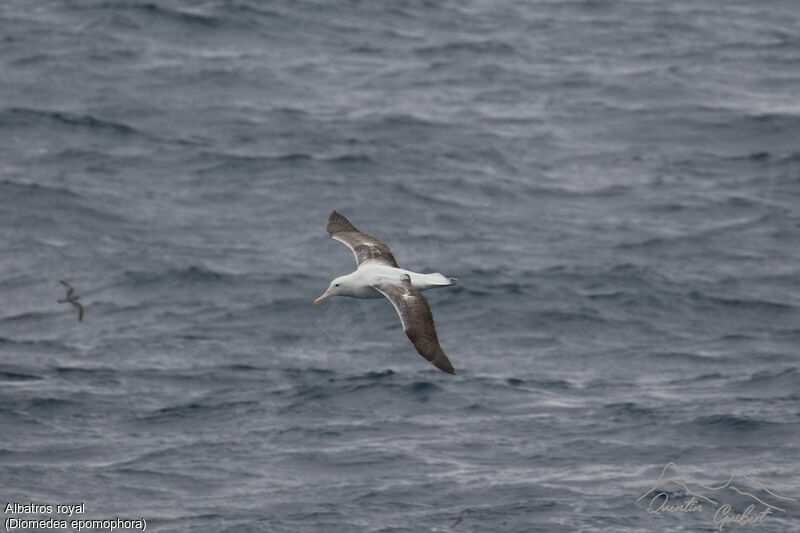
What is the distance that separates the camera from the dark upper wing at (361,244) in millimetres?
18562

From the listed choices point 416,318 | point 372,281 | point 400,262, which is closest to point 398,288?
point 372,281

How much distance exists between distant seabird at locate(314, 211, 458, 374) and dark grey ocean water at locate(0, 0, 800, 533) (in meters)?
5.75

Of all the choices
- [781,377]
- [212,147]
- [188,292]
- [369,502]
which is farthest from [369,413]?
[212,147]

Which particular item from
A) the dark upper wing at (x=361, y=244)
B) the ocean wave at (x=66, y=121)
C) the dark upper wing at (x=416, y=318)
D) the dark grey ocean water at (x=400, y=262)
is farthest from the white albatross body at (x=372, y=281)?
the ocean wave at (x=66, y=121)

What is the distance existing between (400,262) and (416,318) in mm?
14022

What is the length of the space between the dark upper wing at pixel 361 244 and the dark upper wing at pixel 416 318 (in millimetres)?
1380

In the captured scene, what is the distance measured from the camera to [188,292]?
98.4 feet

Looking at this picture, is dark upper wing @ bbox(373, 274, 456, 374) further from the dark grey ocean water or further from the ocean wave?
the ocean wave

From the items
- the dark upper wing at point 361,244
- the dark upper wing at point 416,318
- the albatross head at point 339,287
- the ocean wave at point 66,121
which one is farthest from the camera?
the ocean wave at point 66,121

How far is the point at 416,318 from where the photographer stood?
16219 millimetres

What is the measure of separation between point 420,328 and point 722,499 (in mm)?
8778

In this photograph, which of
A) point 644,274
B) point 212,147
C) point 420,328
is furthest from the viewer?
point 212,147

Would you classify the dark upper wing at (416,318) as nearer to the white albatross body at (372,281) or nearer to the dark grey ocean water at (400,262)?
the white albatross body at (372,281)

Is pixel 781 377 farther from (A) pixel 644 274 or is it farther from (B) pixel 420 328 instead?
(B) pixel 420 328
